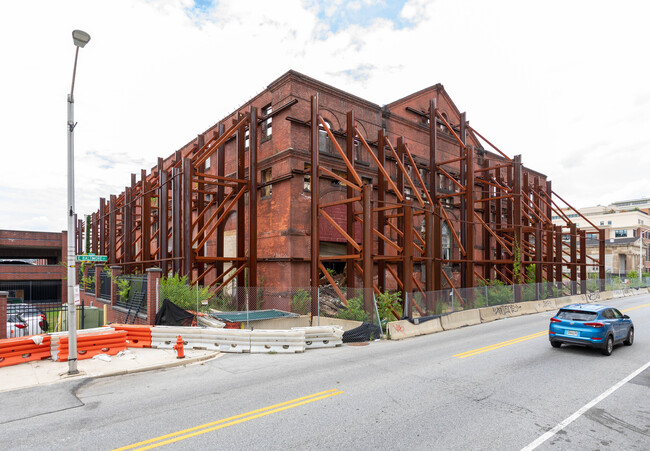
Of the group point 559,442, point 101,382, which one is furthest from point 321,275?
point 559,442

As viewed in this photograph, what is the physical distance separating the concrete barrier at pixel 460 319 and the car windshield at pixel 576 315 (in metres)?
5.52

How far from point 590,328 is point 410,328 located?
20.3 ft

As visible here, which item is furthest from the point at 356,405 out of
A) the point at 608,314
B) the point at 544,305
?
the point at 544,305

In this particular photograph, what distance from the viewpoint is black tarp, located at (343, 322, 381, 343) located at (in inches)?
577

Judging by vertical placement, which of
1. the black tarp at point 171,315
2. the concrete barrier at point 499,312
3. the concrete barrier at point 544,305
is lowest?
the concrete barrier at point 544,305

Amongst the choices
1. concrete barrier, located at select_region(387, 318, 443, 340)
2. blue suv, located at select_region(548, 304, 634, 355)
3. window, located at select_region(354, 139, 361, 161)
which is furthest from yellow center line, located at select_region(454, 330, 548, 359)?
window, located at select_region(354, 139, 361, 161)

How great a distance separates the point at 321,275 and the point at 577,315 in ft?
43.9

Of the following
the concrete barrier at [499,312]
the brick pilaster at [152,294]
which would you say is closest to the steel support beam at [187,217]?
the brick pilaster at [152,294]

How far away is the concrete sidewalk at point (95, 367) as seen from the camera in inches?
378

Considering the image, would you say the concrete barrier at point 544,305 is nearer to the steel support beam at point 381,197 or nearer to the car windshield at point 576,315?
the steel support beam at point 381,197

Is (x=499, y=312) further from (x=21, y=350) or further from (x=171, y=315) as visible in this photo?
(x=21, y=350)

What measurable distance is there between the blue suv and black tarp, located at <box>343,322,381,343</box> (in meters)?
5.84

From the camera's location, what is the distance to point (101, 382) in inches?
375

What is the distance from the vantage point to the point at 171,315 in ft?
48.5
